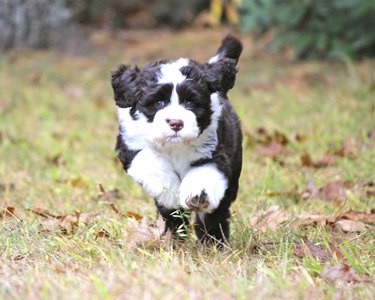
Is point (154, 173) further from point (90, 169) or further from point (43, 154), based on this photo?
point (43, 154)

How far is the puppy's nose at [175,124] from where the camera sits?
411 centimetres

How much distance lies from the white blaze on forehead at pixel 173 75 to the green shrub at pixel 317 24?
22.1 ft

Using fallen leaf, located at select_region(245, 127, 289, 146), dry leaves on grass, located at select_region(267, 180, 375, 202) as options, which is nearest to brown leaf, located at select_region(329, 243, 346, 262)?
dry leaves on grass, located at select_region(267, 180, 375, 202)

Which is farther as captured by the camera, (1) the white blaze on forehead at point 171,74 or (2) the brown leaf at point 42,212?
(2) the brown leaf at point 42,212

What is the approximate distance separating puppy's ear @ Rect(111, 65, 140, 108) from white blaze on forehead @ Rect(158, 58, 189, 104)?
185 millimetres

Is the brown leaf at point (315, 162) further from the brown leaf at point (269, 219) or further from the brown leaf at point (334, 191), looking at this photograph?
the brown leaf at point (269, 219)

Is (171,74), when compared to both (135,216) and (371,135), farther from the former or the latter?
(371,135)

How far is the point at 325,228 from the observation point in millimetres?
5004

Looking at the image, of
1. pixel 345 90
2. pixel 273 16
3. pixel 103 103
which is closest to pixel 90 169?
pixel 103 103

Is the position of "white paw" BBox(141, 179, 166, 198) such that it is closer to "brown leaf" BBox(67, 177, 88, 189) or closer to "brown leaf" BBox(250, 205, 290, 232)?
"brown leaf" BBox(250, 205, 290, 232)

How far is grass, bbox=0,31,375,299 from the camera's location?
3660 millimetres

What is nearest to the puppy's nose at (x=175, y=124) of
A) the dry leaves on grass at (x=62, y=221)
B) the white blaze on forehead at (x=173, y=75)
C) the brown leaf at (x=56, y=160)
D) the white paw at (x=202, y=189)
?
the white blaze on forehead at (x=173, y=75)

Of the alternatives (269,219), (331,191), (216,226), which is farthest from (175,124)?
(331,191)

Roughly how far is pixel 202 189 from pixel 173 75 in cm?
63
